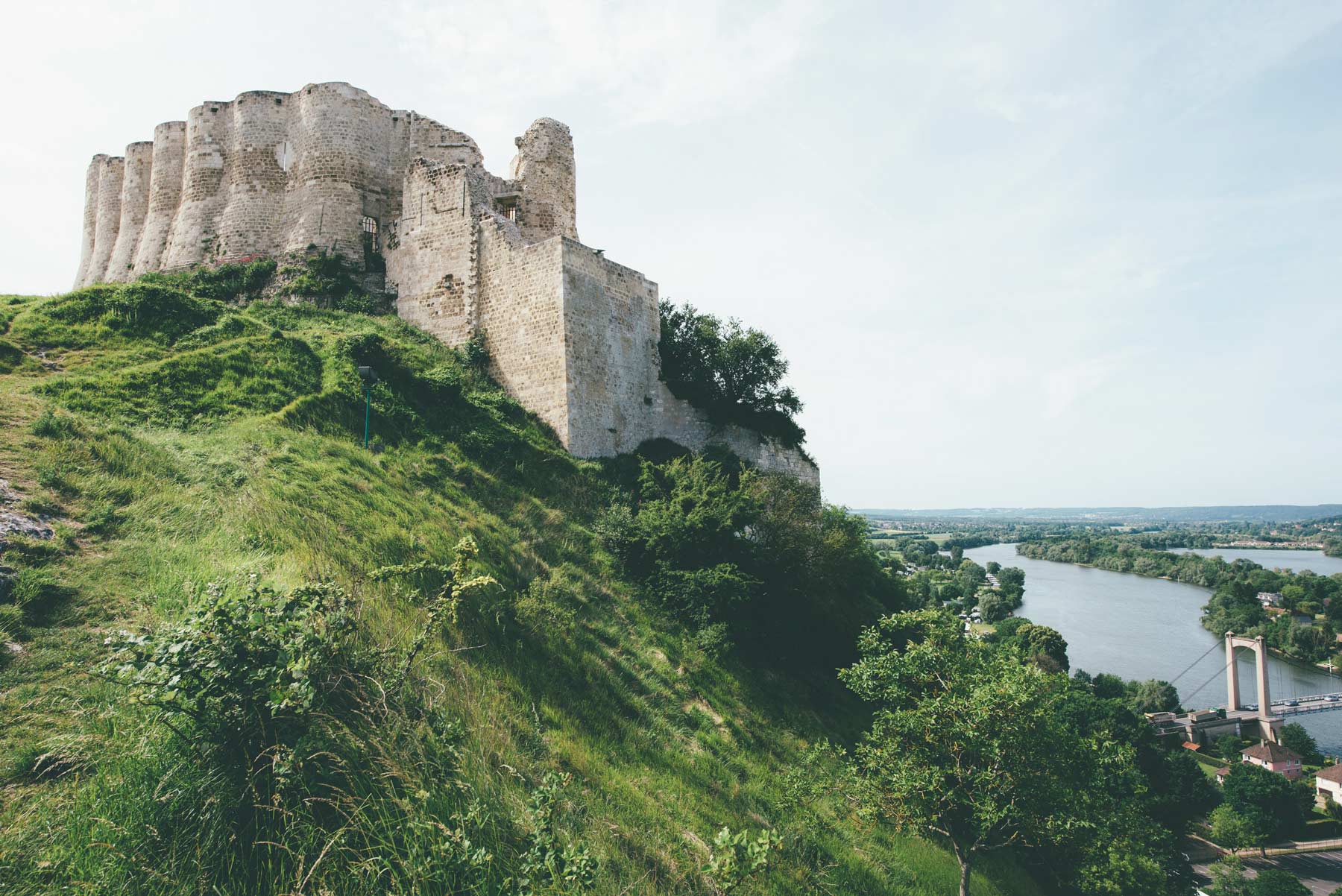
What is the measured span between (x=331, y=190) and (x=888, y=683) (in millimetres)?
22031

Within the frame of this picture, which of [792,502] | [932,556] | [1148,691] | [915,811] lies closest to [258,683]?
[915,811]

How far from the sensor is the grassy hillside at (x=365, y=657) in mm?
3211

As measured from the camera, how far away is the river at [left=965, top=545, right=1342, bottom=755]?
Result: 191 ft

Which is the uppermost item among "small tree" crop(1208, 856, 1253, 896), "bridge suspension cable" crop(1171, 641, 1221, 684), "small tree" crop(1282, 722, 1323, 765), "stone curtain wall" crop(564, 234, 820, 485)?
"stone curtain wall" crop(564, 234, 820, 485)

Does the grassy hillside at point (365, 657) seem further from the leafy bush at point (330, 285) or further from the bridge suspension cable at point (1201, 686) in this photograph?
the bridge suspension cable at point (1201, 686)

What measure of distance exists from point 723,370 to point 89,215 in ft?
91.4

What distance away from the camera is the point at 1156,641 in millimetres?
71938

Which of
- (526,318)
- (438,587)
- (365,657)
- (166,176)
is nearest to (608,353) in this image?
(526,318)

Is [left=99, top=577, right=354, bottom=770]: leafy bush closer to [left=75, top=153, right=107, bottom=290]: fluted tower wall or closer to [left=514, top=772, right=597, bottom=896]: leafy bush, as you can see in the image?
[left=514, top=772, right=597, bottom=896]: leafy bush

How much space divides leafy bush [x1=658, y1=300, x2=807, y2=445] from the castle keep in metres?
0.56

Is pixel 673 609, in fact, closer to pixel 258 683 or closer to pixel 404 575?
pixel 404 575

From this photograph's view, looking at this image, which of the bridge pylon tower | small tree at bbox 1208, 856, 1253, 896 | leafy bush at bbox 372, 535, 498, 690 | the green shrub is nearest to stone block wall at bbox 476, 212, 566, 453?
the green shrub

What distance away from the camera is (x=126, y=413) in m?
10.2

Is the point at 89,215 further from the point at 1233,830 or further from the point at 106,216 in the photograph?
the point at 1233,830
